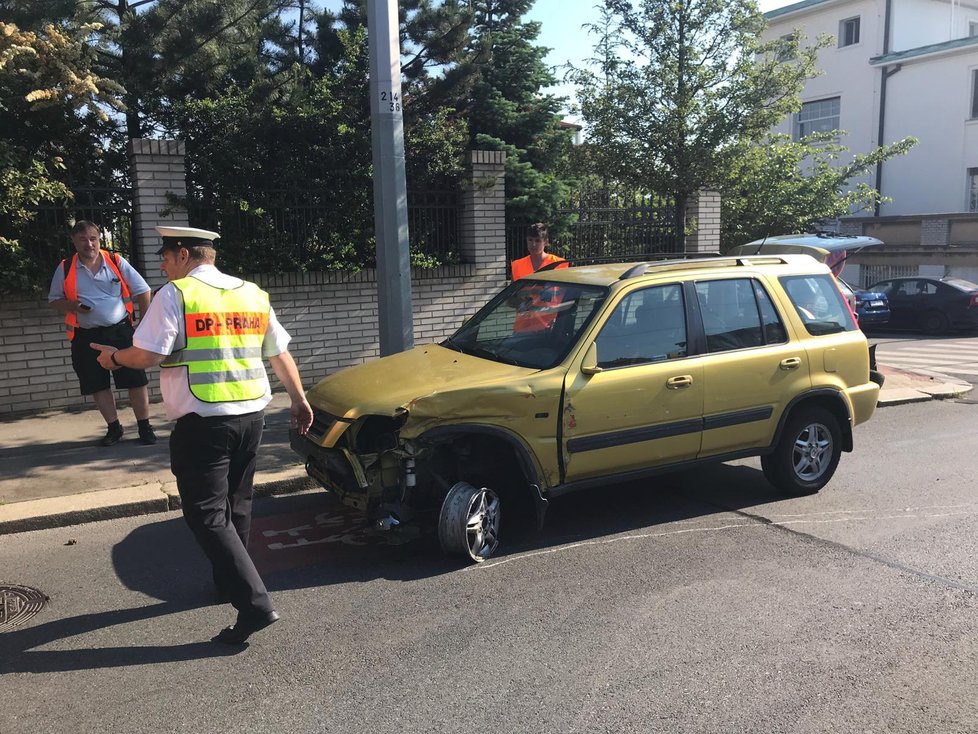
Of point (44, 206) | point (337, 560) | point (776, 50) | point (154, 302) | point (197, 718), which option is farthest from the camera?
point (776, 50)

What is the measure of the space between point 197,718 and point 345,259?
23.4 feet

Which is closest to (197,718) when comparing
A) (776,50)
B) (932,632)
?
(932,632)

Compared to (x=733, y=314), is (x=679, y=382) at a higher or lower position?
lower

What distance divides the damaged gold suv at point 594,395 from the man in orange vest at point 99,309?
2.59 m

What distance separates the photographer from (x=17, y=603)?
4312 millimetres

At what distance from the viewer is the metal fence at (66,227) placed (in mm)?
8109

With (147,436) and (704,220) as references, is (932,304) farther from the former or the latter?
(147,436)

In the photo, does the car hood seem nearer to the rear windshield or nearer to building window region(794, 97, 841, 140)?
the rear windshield

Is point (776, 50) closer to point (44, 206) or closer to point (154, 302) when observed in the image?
point (44, 206)

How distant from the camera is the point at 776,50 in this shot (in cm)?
1180

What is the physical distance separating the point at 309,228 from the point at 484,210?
2209 mm

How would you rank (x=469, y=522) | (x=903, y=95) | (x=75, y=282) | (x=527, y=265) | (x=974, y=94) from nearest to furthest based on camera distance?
(x=469, y=522)
(x=75, y=282)
(x=527, y=265)
(x=974, y=94)
(x=903, y=95)

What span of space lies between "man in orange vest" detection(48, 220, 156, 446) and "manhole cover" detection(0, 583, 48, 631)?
275 centimetres

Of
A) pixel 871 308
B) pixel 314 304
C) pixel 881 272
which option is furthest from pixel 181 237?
pixel 881 272
